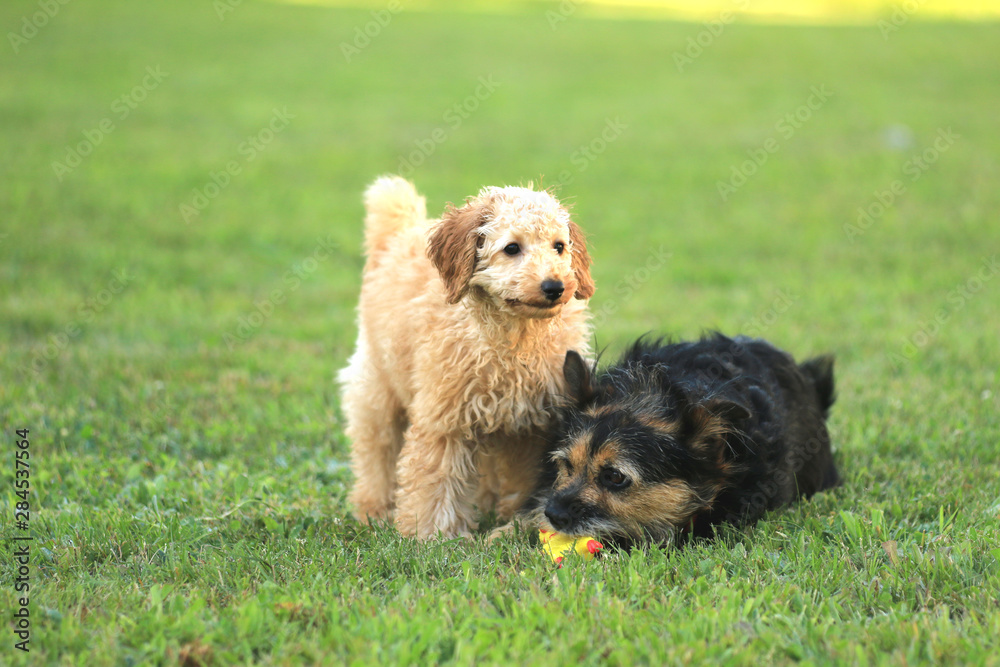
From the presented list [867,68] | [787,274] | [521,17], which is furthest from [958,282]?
[521,17]

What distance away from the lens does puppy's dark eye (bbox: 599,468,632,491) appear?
4129 mm

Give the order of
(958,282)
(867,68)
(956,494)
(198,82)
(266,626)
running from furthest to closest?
(867,68) < (198,82) < (958,282) < (956,494) < (266,626)

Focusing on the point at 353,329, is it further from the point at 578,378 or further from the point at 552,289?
the point at 552,289

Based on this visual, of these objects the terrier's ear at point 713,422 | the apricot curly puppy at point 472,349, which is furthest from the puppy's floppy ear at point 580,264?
the terrier's ear at point 713,422

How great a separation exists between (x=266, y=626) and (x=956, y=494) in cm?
364

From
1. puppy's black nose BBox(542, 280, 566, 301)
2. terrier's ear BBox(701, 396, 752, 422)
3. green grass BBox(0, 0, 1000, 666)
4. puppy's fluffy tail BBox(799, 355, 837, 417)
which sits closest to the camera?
green grass BBox(0, 0, 1000, 666)

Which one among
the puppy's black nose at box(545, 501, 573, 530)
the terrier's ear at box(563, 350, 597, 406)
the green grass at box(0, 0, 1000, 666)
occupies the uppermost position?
the terrier's ear at box(563, 350, 597, 406)

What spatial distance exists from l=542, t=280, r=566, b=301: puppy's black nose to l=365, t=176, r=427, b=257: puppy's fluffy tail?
5.55 ft

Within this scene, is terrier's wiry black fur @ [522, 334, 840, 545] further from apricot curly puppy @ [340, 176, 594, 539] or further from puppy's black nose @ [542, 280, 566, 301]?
puppy's black nose @ [542, 280, 566, 301]

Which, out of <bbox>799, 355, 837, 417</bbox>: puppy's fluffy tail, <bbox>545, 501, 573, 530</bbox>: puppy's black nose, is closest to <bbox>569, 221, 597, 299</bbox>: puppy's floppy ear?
<bbox>545, 501, 573, 530</bbox>: puppy's black nose

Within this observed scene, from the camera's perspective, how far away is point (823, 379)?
568 cm

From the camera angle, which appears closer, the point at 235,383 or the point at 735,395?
the point at 735,395

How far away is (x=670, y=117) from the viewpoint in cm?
1975

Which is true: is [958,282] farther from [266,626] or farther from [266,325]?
[266,626]
